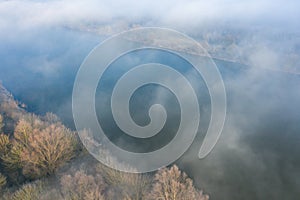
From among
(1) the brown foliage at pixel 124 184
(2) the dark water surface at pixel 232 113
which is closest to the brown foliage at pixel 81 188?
(1) the brown foliage at pixel 124 184

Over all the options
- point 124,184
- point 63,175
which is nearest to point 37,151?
point 63,175

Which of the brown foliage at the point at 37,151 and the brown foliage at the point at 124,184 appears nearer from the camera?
the brown foliage at the point at 124,184

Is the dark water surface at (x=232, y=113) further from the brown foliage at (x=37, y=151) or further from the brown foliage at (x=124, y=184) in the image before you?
the brown foliage at (x=37, y=151)

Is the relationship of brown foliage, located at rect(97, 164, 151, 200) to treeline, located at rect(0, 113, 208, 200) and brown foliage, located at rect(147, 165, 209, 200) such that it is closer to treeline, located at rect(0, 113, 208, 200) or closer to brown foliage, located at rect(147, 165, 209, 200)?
treeline, located at rect(0, 113, 208, 200)

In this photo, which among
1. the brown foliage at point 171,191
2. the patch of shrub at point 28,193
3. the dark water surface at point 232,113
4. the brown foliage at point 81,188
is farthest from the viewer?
the dark water surface at point 232,113

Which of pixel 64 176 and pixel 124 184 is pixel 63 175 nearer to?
pixel 64 176

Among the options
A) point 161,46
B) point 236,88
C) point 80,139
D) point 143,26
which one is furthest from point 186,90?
point 143,26

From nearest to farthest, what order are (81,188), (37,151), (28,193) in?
1. (81,188)
2. (28,193)
3. (37,151)

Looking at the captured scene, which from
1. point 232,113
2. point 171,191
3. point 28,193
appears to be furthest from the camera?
point 232,113
